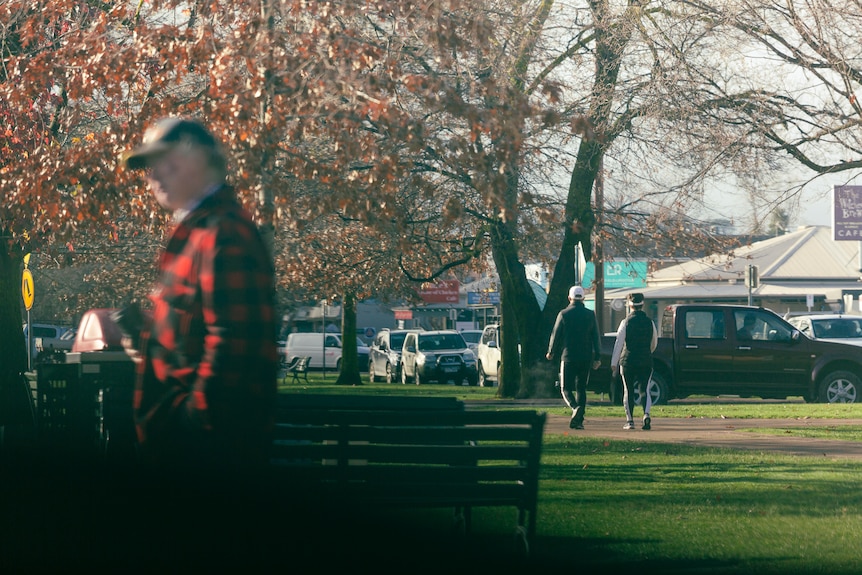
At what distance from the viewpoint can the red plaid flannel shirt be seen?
4.04 meters

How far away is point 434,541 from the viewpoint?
25.0ft

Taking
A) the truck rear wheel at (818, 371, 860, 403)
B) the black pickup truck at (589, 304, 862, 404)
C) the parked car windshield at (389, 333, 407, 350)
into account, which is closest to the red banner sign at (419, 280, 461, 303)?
the parked car windshield at (389, 333, 407, 350)

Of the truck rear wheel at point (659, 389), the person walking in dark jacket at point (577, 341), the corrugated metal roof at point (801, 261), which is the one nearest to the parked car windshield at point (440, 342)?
the corrugated metal roof at point (801, 261)

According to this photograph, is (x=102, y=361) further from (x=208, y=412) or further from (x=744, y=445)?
(x=208, y=412)

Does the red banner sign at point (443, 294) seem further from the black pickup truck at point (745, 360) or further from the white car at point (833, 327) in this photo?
the black pickup truck at point (745, 360)

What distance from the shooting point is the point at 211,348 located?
13.2ft

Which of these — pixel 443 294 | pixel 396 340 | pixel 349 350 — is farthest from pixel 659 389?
pixel 443 294

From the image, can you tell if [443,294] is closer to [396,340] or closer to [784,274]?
[396,340]

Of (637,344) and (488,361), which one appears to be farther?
(488,361)

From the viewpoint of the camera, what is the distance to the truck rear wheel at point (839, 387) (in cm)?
2314

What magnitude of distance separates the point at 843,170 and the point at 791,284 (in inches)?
1341

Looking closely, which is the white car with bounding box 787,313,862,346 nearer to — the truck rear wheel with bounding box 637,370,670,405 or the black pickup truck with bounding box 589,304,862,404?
the black pickup truck with bounding box 589,304,862,404

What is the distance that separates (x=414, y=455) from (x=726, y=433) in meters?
10.0

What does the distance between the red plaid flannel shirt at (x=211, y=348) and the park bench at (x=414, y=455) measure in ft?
7.93
